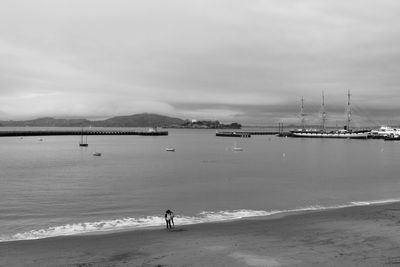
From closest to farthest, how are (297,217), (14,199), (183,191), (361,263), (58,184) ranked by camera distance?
(361,263) → (297,217) → (14,199) → (183,191) → (58,184)

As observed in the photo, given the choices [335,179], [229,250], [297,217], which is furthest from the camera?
[335,179]

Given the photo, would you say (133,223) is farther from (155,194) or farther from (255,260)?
(155,194)

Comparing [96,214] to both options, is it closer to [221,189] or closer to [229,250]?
[229,250]

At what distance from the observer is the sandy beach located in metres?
16.7

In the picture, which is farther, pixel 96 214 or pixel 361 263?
pixel 96 214

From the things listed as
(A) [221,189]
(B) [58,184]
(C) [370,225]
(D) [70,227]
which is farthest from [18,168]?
(C) [370,225]

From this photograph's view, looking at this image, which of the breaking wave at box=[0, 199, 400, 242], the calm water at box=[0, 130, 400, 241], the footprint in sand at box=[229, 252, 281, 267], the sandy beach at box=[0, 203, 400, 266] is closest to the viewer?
the footprint in sand at box=[229, 252, 281, 267]

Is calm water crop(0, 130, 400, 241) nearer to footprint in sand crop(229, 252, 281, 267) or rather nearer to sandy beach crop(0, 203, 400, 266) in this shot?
sandy beach crop(0, 203, 400, 266)

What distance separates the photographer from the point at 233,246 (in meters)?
19.1

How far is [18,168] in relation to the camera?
62.5 meters

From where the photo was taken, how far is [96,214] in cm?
2889

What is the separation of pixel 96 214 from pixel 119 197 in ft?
24.8

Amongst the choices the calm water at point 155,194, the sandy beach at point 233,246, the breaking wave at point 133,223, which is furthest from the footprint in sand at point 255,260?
the calm water at point 155,194

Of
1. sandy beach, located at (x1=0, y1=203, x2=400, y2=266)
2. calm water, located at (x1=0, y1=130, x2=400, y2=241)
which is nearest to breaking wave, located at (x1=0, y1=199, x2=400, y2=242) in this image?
calm water, located at (x1=0, y1=130, x2=400, y2=241)
